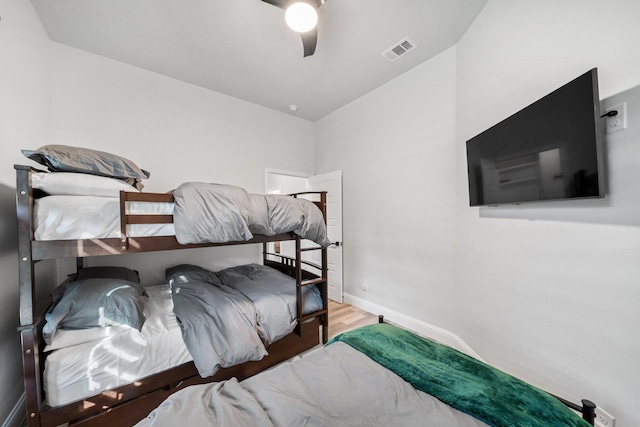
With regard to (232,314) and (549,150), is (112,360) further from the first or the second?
(549,150)

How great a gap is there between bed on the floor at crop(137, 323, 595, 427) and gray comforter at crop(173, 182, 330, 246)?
93 centimetres

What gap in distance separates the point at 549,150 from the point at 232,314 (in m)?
2.33

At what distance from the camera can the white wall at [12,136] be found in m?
1.45

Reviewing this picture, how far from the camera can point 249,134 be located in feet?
11.5

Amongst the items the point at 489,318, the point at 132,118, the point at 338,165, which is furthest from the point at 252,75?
the point at 489,318

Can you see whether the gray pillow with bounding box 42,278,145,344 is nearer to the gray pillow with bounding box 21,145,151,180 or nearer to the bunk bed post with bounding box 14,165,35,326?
the bunk bed post with bounding box 14,165,35,326

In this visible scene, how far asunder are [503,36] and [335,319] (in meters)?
3.30

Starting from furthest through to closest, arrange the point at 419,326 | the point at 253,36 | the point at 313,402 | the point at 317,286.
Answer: the point at 419,326 → the point at 317,286 → the point at 253,36 → the point at 313,402

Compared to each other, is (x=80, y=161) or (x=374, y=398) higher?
(x=80, y=161)

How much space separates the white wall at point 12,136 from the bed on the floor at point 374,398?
151cm

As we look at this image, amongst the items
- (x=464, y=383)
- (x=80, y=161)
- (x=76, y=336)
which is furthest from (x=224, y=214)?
(x=464, y=383)

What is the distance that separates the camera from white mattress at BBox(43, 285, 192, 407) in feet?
4.19

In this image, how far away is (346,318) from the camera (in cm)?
305

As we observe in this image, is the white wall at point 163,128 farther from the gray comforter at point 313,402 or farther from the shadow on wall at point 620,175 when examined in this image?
the shadow on wall at point 620,175
